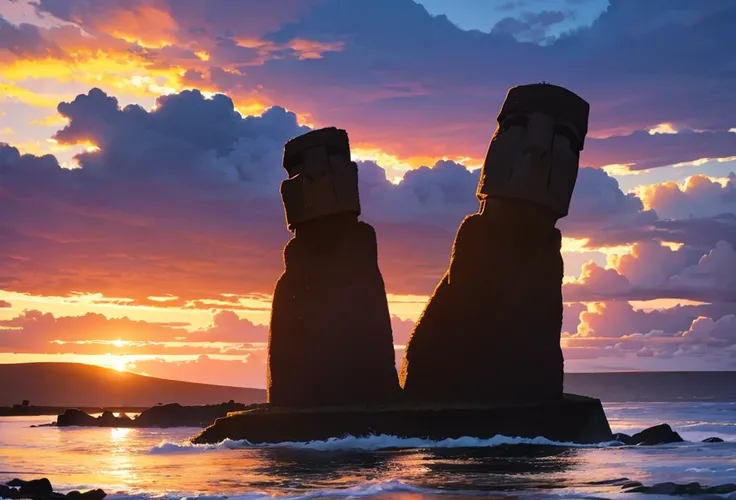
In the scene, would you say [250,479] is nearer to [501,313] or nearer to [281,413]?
[281,413]

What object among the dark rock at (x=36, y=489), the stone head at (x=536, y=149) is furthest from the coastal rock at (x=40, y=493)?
the stone head at (x=536, y=149)

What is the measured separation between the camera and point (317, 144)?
38.0m

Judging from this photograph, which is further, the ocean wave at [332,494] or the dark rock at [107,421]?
the dark rock at [107,421]

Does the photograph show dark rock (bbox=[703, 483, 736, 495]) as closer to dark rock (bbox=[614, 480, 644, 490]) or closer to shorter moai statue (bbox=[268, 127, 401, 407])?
dark rock (bbox=[614, 480, 644, 490])

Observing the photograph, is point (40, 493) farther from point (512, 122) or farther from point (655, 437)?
point (655, 437)

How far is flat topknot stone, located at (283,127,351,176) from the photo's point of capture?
125 ft

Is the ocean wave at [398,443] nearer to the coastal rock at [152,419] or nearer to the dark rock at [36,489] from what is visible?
the dark rock at [36,489]

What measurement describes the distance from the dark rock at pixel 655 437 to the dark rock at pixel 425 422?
Result: 9.04 ft

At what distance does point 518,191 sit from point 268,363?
1073 centimetres

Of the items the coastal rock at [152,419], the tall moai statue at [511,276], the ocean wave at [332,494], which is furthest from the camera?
the coastal rock at [152,419]

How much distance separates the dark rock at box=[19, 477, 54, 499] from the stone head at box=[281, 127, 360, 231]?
1761 cm

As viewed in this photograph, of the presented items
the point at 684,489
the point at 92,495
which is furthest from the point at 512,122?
the point at 92,495

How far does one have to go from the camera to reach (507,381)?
35.6m

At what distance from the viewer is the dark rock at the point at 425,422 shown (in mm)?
34250
